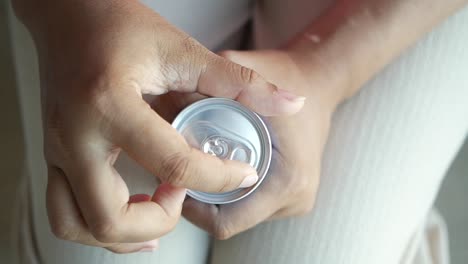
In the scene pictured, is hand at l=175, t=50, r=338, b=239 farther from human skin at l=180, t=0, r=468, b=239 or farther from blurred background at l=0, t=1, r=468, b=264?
blurred background at l=0, t=1, r=468, b=264

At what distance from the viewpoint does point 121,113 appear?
50 cm

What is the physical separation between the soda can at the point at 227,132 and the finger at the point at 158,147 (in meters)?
0.07

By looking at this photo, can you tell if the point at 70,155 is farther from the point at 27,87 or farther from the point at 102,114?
the point at 27,87

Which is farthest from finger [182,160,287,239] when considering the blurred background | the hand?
the blurred background

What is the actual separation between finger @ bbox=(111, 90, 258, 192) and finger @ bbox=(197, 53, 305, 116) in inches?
2.9

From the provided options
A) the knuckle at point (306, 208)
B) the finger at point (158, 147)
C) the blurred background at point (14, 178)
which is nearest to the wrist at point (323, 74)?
the knuckle at point (306, 208)

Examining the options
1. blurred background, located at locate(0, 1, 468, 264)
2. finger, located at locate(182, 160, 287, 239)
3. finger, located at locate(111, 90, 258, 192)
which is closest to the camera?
finger, located at locate(111, 90, 258, 192)

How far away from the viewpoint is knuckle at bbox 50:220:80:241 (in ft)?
1.82

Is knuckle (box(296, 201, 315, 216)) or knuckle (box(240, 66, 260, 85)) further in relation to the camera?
knuckle (box(296, 201, 315, 216))

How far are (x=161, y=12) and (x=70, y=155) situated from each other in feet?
0.80

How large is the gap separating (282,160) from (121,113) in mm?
195

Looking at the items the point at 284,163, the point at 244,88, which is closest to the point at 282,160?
the point at 284,163

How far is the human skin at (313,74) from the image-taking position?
63 cm

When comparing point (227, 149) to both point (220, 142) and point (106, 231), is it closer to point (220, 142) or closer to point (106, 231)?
point (220, 142)
